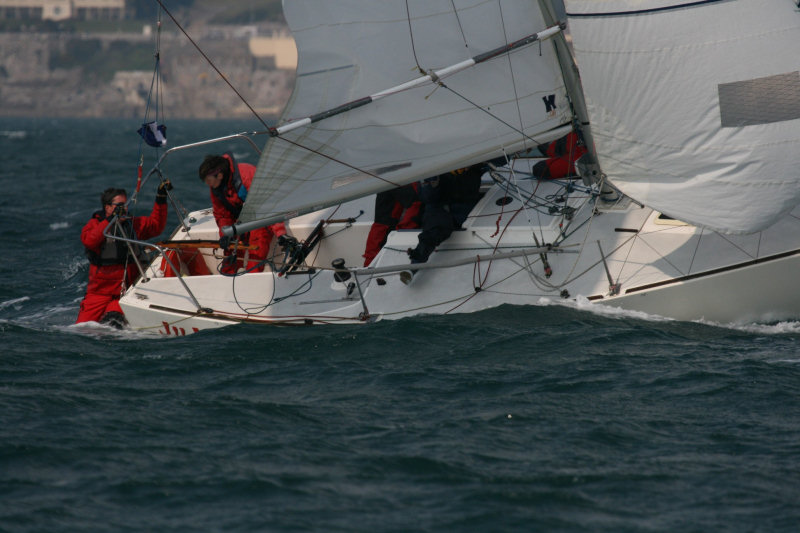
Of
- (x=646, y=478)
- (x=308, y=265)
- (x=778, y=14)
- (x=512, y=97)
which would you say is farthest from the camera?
(x=308, y=265)

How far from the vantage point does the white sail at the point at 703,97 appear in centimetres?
716

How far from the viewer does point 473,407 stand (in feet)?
20.7

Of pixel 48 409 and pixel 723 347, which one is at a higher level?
pixel 48 409

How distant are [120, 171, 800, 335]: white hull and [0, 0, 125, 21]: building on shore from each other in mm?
129524

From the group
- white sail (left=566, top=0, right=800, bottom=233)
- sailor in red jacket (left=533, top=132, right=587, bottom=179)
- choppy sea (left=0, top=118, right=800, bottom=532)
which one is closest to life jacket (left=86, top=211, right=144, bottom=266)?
choppy sea (left=0, top=118, right=800, bottom=532)

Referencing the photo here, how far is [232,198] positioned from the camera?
9.30m

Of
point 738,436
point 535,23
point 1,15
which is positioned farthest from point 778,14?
point 1,15

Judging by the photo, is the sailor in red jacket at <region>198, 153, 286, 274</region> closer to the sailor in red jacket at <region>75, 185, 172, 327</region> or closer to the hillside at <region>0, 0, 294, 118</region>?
the sailor in red jacket at <region>75, 185, 172, 327</region>

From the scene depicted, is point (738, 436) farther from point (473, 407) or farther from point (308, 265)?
point (308, 265)

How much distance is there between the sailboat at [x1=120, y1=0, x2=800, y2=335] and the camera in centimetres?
727

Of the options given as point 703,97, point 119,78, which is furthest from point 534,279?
point 119,78

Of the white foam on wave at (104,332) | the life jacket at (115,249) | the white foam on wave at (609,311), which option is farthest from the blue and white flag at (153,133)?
the white foam on wave at (609,311)

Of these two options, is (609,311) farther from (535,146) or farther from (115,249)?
(115,249)

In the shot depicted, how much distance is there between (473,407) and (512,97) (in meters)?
2.95
